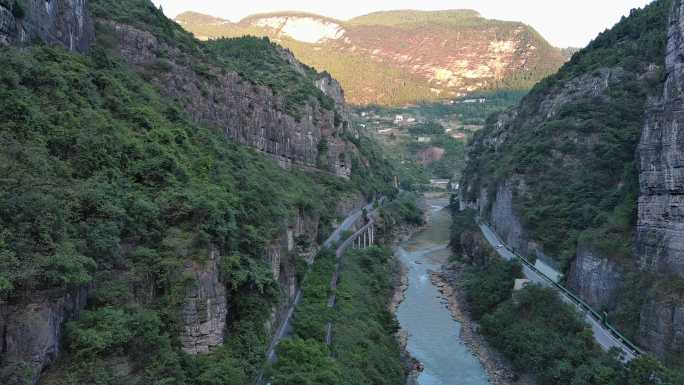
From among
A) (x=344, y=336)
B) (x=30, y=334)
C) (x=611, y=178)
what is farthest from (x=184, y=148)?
(x=611, y=178)

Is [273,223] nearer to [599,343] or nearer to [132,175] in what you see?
[132,175]

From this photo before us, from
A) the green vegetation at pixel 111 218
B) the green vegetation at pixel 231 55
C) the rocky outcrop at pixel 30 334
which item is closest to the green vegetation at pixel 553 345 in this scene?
the green vegetation at pixel 111 218

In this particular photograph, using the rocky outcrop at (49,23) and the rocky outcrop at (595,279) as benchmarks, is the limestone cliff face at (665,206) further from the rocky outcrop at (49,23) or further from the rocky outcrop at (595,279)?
the rocky outcrop at (49,23)

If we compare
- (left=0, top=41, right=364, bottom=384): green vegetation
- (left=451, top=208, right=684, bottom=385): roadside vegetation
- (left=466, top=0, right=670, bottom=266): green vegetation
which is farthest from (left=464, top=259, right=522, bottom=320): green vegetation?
(left=0, top=41, right=364, bottom=384): green vegetation

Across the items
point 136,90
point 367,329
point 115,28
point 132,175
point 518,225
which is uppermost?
point 115,28

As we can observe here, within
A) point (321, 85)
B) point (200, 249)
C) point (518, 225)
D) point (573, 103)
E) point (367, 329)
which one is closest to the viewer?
point (200, 249)

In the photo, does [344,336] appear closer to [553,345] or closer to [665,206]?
[553,345]

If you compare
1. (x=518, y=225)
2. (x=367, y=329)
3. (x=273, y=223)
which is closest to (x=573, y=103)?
(x=518, y=225)

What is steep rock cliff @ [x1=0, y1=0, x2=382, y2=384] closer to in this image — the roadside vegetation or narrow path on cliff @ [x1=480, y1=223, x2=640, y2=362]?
the roadside vegetation
